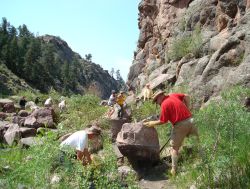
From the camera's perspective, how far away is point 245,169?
24.9 ft

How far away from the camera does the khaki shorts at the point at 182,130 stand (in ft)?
29.0

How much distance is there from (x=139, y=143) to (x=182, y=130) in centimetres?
129

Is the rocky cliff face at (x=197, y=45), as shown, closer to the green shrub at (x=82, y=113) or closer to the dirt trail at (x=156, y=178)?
the green shrub at (x=82, y=113)

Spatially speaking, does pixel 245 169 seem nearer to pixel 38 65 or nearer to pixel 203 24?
pixel 203 24

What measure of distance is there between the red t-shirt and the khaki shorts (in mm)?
93

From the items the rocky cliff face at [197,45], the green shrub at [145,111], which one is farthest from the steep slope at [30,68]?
the green shrub at [145,111]

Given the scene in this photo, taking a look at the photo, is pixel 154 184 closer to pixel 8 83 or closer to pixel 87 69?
pixel 8 83

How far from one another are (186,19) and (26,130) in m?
9.85

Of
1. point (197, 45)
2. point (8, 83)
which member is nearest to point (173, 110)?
point (197, 45)

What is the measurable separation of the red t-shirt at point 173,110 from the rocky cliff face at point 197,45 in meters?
4.41

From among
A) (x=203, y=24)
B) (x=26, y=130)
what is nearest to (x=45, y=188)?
(x=26, y=130)

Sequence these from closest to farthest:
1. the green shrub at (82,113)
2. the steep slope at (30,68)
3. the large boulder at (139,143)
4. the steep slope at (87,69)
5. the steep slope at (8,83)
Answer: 1. the large boulder at (139,143)
2. the green shrub at (82,113)
3. the steep slope at (8,83)
4. the steep slope at (30,68)
5. the steep slope at (87,69)

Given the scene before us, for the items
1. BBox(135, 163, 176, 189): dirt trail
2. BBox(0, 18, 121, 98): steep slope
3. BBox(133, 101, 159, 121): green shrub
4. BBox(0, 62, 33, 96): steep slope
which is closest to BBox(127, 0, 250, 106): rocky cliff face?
BBox(133, 101, 159, 121): green shrub

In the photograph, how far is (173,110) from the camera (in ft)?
29.0
